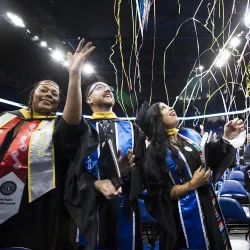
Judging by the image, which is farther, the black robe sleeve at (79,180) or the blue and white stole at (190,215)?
the blue and white stole at (190,215)

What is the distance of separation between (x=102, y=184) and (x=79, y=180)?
16 centimetres

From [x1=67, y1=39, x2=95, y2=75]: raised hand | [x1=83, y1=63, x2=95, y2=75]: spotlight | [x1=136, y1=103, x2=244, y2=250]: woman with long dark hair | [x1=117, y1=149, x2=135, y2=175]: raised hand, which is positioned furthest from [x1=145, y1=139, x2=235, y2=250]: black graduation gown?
[x1=83, y1=63, x2=95, y2=75]: spotlight

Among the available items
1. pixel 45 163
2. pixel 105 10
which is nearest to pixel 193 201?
pixel 45 163

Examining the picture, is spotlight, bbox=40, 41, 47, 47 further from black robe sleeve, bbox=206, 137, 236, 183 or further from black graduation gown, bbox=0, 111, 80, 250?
black robe sleeve, bbox=206, 137, 236, 183

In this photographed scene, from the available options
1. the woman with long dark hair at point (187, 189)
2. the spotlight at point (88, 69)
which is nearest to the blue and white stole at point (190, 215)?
the woman with long dark hair at point (187, 189)

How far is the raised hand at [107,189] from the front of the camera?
1096 millimetres

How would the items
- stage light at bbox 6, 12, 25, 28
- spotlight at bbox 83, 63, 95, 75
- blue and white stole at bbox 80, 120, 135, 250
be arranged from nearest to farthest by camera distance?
blue and white stole at bbox 80, 120, 135, 250 → stage light at bbox 6, 12, 25, 28 → spotlight at bbox 83, 63, 95, 75

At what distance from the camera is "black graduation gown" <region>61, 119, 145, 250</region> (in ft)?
3.95

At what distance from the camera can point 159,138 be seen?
170 cm

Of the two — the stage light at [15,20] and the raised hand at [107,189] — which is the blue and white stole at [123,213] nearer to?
the raised hand at [107,189]

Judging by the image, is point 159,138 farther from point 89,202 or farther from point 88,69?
point 88,69

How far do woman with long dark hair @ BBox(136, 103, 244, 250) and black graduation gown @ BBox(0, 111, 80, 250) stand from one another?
521 millimetres

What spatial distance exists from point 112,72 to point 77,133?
750 cm

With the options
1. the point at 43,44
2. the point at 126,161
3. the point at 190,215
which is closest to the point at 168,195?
the point at 190,215
